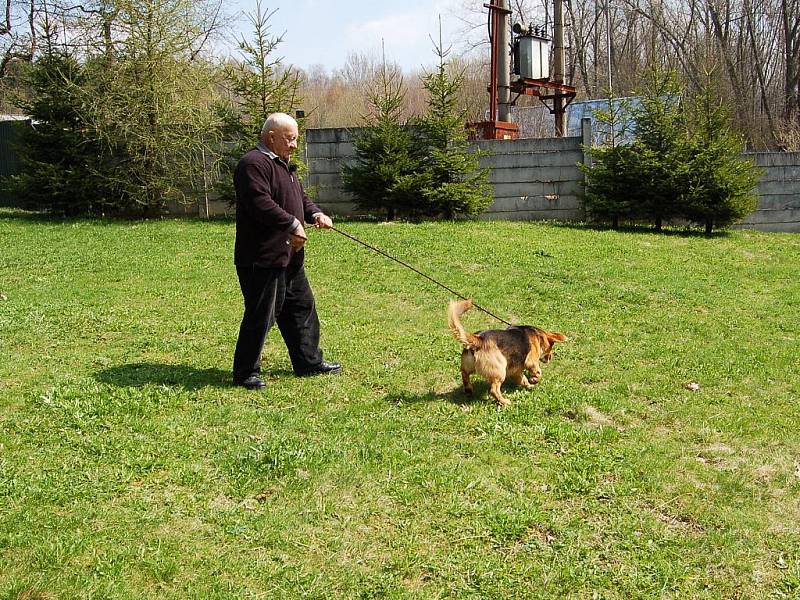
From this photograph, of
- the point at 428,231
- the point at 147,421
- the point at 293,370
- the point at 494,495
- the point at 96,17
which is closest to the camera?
the point at 494,495

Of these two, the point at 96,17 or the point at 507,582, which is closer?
the point at 507,582

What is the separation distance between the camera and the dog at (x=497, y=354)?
15.4ft

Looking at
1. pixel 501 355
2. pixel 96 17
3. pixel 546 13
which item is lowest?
pixel 501 355

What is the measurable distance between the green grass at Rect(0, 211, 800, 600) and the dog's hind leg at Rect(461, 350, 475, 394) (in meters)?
0.15

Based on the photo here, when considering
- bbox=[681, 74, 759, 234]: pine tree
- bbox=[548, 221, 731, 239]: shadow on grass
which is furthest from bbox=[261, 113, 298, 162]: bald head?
bbox=[681, 74, 759, 234]: pine tree

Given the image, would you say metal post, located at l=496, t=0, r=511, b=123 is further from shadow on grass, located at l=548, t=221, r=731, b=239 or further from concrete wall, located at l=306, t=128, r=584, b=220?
shadow on grass, located at l=548, t=221, r=731, b=239

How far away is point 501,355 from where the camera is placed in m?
4.76

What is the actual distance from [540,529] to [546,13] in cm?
3127

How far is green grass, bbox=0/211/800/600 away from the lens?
294 cm

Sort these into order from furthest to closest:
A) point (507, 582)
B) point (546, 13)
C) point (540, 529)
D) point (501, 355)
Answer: point (546, 13)
point (501, 355)
point (540, 529)
point (507, 582)

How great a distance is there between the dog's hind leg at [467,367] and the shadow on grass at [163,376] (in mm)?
1776

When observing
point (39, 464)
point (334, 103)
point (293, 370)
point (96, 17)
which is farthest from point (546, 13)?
point (39, 464)

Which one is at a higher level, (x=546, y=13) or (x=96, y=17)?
(x=546, y=13)

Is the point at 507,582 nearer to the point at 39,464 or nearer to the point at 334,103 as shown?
the point at 39,464
